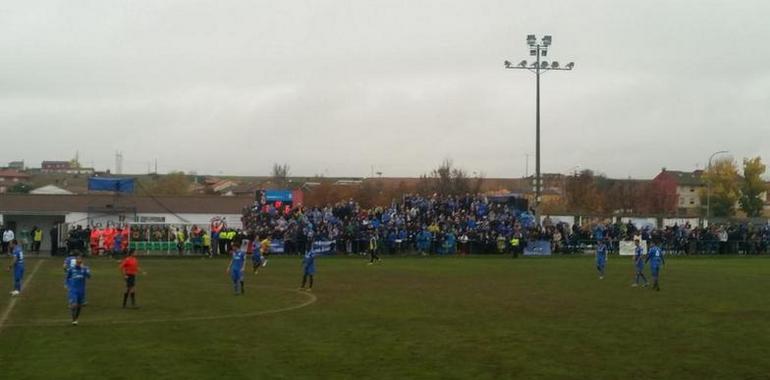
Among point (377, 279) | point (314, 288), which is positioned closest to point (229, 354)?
point (314, 288)

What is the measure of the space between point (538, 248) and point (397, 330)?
38.7m

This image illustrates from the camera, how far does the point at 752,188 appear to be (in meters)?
109

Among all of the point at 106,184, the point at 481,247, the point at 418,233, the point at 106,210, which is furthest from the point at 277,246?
the point at 106,184

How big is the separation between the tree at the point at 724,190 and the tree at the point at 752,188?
3.49 feet

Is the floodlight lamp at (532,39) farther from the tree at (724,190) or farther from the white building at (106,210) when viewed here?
the tree at (724,190)

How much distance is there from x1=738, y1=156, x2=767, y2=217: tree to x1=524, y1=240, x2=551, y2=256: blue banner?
61.4 metres

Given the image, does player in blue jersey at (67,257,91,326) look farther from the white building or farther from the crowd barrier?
the white building

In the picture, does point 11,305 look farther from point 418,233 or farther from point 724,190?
point 724,190

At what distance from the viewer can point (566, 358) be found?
54.0ft

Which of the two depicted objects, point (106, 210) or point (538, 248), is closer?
point (106, 210)

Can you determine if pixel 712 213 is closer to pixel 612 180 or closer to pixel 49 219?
pixel 612 180

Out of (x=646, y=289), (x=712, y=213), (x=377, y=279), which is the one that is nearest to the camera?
(x=646, y=289)

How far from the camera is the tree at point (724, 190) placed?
107688mm

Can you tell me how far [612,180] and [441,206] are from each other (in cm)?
8637
